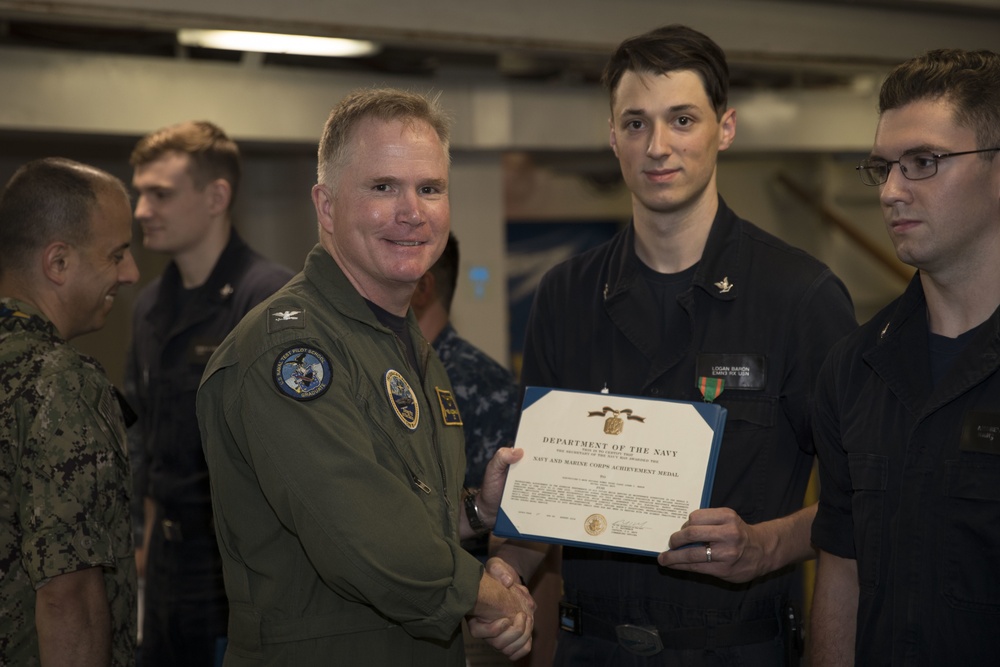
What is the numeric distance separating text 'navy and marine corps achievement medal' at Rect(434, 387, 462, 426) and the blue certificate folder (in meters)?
0.21

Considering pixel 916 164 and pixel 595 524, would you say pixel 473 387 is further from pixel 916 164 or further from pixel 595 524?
pixel 916 164

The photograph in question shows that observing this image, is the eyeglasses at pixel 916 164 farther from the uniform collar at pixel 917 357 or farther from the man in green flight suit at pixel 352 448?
the man in green flight suit at pixel 352 448

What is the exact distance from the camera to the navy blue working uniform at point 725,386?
229cm

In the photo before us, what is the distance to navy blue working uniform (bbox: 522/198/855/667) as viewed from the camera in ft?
7.51

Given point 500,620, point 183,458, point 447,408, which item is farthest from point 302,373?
point 183,458

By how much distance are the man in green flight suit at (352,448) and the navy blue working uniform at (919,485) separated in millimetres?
725

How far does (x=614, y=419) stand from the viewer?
2.26m

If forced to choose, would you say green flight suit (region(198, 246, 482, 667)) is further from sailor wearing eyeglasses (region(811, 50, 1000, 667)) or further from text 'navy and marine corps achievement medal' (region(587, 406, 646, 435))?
sailor wearing eyeglasses (region(811, 50, 1000, 667))

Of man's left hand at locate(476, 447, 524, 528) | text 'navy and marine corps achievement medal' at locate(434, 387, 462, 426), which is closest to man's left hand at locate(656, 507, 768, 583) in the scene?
man's left hand at locate(476, 447, 524, 528)

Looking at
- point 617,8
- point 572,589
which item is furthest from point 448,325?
point 617,8

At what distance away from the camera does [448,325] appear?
3039 mm

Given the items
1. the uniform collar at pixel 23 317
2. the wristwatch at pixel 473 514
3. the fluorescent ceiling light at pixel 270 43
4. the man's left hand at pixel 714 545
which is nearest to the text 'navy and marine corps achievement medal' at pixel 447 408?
the wristwatch at pixel 473 514

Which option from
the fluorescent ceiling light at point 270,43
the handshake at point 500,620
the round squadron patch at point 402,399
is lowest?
the handshake at point 500,620

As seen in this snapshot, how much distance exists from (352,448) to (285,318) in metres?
0.28
